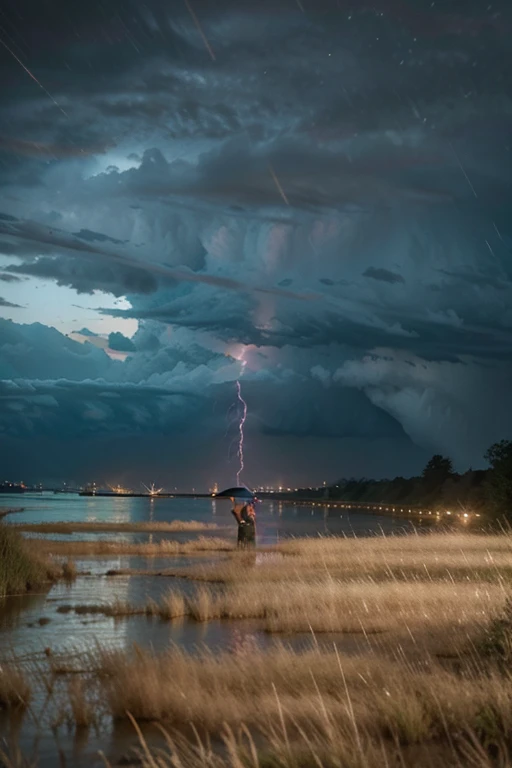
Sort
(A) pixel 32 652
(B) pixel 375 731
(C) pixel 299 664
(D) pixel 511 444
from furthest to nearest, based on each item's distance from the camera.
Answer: (D) pixel 511 444 < (A) pixel 32 652 < (C) pixel 299 664 < (B) pixel 375 731

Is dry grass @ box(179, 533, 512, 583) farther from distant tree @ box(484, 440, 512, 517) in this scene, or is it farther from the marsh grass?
distant tree @ box(484, 440, 512, 517)

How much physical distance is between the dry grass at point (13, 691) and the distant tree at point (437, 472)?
552ft

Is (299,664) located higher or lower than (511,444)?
lower

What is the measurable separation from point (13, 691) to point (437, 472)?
179064 millimetres

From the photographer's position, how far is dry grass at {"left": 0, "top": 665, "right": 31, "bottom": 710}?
495 inches

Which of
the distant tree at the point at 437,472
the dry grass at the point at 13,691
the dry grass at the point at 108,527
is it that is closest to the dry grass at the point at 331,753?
the dry grass at the point at 13,691

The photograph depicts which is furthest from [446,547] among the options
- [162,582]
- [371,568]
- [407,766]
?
[407,766]

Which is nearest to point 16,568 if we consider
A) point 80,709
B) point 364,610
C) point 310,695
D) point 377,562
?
point 364,610

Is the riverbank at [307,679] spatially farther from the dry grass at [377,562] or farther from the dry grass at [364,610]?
the dry grass at [377,562]

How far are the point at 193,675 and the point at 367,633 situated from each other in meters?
6.65

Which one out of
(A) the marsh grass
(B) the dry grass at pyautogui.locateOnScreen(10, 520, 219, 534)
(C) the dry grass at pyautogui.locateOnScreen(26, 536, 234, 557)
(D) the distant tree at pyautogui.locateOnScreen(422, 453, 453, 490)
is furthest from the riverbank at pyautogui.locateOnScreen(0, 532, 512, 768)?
(D) the distant tree at pyautogui.locateOnScreen(422, 453, 453, 490)

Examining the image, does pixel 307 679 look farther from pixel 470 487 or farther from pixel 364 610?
pixel 470 487

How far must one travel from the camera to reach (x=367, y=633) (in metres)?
18.8

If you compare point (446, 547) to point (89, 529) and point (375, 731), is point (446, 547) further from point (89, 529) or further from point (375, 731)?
point (89, 529)
